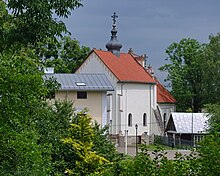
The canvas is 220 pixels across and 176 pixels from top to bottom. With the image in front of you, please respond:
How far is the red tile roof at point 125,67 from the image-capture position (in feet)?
137

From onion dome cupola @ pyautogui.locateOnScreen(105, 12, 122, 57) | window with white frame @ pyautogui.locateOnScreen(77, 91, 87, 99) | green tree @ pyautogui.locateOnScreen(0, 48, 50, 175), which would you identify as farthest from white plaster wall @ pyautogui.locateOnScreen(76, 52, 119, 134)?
green tree @ pyautogui.locateOnScreen(0, 48, 50, 175)

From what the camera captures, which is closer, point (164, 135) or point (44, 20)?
point (44, 20)

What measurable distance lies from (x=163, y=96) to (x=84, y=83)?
1975cm

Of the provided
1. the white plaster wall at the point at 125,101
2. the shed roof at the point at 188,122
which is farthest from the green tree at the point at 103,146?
the shed roof at the point at 188,122

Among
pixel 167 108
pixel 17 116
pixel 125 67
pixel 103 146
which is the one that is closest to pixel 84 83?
pixel 125 67

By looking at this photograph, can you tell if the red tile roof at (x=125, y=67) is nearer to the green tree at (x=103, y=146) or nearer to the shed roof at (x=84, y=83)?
the shed roof at (x=84, y=83)

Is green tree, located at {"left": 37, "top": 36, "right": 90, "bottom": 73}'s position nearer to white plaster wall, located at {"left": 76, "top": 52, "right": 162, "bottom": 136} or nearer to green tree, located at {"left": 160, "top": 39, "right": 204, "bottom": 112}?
white plaster wall, located at {"left": 76, "top": 52, "right": 162, "bottom": 136}

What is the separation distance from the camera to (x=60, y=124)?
15367 mm

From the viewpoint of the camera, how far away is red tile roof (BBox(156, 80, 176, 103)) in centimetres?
4872

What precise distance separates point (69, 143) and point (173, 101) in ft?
117

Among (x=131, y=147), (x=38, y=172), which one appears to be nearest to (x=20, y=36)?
(x=38, y=172)

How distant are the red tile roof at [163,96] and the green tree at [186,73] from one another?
896mm

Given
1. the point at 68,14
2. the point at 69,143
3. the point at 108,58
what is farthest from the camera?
the point at 108,58

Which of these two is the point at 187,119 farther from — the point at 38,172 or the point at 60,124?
the point at 38,172
